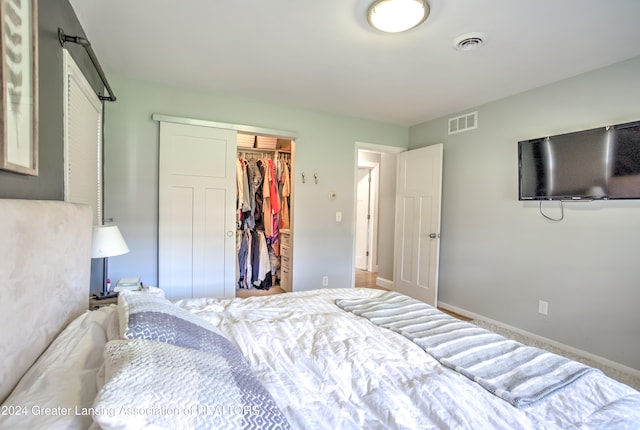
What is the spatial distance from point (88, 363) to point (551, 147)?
10.8 ft

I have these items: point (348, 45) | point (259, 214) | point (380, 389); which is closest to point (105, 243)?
point (380, 389)

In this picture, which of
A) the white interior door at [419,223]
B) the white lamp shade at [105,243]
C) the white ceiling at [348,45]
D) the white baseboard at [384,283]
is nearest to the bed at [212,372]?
the white lamp shade at [105,243]

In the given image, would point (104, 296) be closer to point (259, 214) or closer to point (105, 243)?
point (105, 243)

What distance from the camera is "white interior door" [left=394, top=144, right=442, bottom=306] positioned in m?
3.52

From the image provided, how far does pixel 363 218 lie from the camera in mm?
5996

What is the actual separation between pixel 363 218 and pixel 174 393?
5507 millimetres

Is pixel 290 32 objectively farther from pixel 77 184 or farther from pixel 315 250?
pixel 315 250

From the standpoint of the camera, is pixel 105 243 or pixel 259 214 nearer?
pixel 105 243

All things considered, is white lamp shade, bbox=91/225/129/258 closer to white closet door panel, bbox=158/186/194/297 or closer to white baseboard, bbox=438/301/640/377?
white closet door panel, bbox=158/186/194/297

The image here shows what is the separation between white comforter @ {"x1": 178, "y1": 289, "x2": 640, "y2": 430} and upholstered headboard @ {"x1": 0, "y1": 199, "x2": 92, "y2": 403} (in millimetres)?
619

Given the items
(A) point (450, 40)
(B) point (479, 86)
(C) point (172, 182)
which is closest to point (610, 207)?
(B) point (479, 86)

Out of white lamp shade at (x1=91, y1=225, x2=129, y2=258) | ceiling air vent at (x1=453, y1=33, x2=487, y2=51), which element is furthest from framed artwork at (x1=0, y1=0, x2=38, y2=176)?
ceiling air vent at (x1=453, y1=33, x2=487, y2=51)

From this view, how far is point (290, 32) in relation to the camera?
6.35 ft

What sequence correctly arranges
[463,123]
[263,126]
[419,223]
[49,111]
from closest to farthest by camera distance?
1. [49,111]
2. [263,126]
3. [463,123]
4. [419,223]
